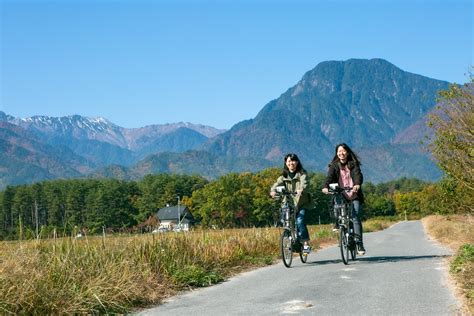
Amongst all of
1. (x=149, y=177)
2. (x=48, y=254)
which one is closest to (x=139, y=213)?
(x=149, y=177)

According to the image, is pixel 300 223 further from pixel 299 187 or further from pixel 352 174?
pixel 352 174

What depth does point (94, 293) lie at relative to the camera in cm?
668

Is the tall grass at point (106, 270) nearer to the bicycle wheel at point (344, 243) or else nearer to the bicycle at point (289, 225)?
the bicycle at point (289, 225)

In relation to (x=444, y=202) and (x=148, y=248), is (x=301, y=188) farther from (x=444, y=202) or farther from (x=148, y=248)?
(x=444, y=202)

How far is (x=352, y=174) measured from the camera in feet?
35.8

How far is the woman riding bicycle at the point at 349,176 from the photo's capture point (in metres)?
10.8

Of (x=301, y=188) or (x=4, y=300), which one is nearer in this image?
(x=4, y=300)

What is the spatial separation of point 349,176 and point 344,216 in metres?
0.75

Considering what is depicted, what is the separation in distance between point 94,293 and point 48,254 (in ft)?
4.11

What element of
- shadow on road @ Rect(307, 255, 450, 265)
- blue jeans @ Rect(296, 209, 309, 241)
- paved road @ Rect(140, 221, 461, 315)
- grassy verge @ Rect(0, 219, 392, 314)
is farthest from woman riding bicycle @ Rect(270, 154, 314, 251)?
paved road @ Rect(140, 221, 461, 315)

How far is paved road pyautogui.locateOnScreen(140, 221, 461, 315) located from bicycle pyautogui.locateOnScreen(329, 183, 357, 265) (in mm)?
525

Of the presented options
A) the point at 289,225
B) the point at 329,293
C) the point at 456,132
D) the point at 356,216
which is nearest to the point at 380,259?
the point at 356,216

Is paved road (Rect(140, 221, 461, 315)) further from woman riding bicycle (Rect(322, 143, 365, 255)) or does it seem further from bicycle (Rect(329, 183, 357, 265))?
woman riding bicycle (Rect(322, 143, 365, 255))

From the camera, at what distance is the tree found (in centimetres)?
1266
